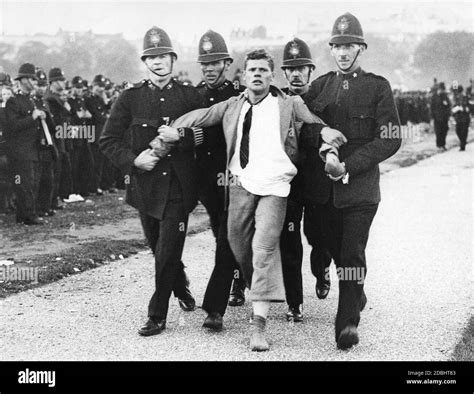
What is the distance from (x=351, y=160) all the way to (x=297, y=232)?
1.02m

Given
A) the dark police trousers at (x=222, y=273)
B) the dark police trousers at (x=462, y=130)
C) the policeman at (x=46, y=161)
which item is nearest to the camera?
the dark police trousers at (x=222, y=273)

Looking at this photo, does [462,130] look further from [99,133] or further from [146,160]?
[146,160]

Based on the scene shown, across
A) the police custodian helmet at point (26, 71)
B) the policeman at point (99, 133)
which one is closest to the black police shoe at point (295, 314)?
the police custodian helmet at point (26, 71)

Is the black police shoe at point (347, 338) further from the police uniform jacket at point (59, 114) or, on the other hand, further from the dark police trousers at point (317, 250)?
the police uniform jacket at point (59, 114)

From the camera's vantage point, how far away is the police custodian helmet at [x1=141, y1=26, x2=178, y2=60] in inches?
247

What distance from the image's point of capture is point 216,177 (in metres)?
6.91

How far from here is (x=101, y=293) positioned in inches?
290

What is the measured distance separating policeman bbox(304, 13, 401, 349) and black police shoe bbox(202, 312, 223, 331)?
870 millimetres

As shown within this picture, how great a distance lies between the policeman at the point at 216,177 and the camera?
628cm

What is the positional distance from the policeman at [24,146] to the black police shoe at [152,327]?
6182 mm

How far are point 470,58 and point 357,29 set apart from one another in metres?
54.3

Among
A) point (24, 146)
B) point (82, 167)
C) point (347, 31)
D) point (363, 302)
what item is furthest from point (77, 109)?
point (347, 31)

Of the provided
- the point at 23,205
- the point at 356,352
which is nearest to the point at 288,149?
the point at 356,352

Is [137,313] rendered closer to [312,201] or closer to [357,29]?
[312,201]
